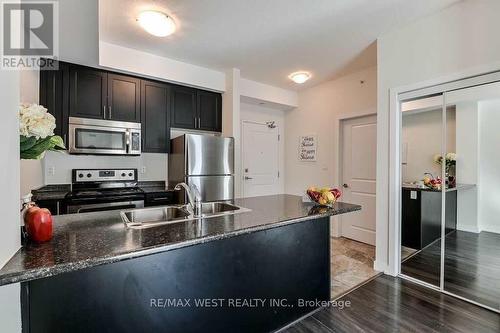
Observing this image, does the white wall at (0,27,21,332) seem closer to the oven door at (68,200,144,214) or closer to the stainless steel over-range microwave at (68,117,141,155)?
the oven door at (68,200,144,214)

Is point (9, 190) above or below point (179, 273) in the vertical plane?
above

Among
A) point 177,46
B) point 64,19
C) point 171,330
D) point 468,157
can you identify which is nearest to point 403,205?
point 468,157

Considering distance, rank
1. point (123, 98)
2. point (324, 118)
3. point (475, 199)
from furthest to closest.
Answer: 1. point (324, 118)
2. point (123, 98)
3. point (475, 199)

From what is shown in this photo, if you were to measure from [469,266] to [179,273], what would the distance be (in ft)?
9.06

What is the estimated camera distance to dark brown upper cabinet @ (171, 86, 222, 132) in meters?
3.67

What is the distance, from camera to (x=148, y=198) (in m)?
3.16

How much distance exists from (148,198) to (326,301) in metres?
2.32

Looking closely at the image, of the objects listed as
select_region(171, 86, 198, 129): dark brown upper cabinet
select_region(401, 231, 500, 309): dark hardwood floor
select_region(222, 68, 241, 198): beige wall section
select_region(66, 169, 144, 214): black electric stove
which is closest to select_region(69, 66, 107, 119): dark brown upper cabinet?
select_region(66, 169, 144, 214): black electric stove

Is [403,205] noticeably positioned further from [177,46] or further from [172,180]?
[177,46]

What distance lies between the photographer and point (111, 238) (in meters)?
1.22

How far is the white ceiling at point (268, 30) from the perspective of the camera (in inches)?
90.7

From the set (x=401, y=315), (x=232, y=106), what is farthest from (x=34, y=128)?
(x=232, y=106)

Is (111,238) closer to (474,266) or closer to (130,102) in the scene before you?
(130,102)

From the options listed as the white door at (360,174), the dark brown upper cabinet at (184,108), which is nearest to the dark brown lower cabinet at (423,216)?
the white door at (360,174)
